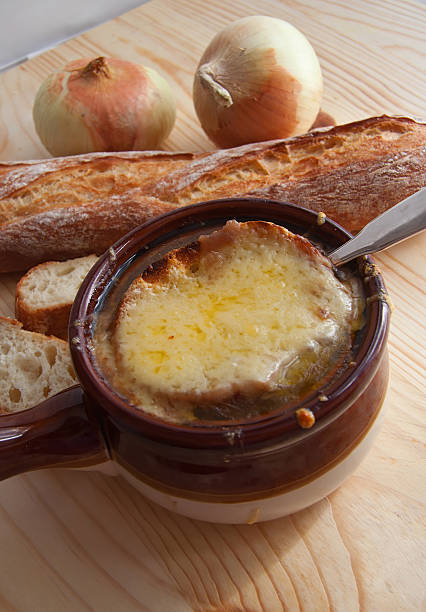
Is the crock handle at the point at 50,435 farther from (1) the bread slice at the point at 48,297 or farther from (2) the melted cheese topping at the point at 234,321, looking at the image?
(1) the bread slice at the point at 48,297

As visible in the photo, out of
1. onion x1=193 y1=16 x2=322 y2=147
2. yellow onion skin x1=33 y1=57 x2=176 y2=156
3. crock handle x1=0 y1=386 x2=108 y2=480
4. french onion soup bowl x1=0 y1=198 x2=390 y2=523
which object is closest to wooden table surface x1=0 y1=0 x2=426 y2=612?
french onion soup bowl x1=0 y1=198 x2=390 y2=523

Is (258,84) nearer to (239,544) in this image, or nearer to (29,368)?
(29,368)

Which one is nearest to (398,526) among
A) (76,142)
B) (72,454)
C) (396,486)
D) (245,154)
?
(396,486)

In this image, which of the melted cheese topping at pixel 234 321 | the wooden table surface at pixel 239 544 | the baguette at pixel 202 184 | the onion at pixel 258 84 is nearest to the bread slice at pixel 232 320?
the melted cheese topping at pixel 234 321

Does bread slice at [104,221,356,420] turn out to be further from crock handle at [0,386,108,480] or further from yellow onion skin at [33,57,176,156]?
yellow onion skin at [33,57,176,156]

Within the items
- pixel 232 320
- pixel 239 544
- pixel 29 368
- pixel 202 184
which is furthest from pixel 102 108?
pixel 239 544

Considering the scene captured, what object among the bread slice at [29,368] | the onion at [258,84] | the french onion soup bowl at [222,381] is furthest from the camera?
the onion at [258,84]
